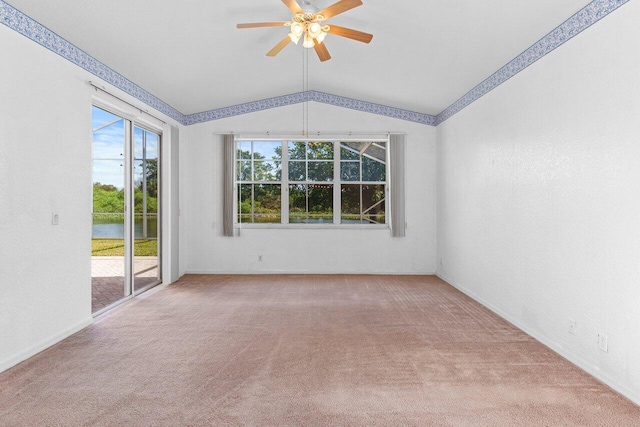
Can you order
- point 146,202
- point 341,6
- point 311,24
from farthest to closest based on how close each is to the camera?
point 146,202, point 311,24, point 341,6

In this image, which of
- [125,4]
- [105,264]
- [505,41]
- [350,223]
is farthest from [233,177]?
[505,41]

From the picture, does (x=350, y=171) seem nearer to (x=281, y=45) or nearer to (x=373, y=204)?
(x=373, y=204)

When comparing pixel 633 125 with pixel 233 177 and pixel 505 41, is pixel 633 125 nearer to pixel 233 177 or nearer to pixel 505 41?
pixel 505 41

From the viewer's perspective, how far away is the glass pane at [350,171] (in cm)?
639

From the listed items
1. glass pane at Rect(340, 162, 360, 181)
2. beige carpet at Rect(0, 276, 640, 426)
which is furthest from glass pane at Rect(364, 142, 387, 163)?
beige carpet at Rect(0, 276, 640, 426)

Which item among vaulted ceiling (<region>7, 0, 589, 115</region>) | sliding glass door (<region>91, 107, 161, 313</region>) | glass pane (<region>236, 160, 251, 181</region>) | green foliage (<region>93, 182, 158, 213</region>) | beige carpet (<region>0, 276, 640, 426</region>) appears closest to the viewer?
beige carpet (<region>0, 276, 640, 426</region>)

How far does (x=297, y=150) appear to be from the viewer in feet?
21.0

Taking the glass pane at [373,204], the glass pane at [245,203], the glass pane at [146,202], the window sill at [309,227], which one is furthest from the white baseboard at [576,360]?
the glass pane at [146,202]

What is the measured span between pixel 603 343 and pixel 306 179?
4.61 metres

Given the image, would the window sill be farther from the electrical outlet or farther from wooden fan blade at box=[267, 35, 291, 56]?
the electrical outlet

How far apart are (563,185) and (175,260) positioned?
5019 millimetres

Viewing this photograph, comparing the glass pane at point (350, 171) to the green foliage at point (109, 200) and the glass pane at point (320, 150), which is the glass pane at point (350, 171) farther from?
the green foliage at point (109, 200)

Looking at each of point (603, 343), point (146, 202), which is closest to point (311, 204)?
point (146, 202)

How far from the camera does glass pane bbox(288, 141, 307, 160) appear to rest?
639 cm
